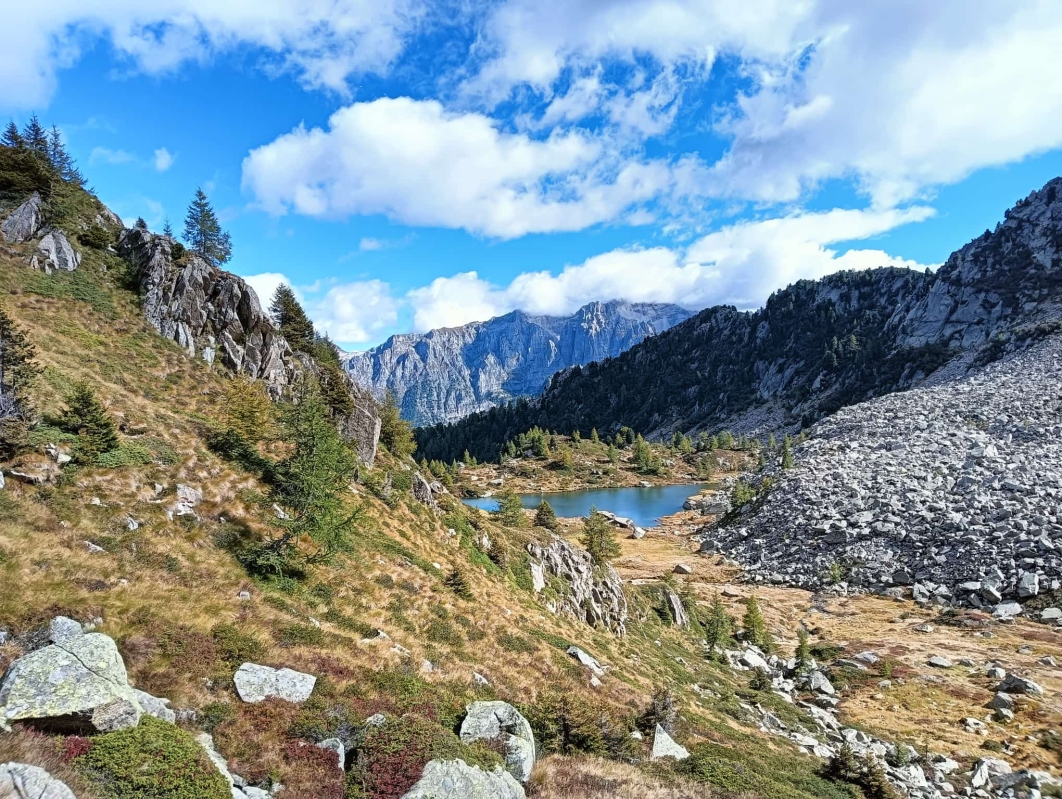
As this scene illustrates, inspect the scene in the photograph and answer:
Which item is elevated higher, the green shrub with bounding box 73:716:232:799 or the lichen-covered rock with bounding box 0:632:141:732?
the lichen-covered rock with bounding box 0:632:141:732

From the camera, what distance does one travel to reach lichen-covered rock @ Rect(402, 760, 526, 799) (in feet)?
34.7

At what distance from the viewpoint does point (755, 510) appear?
76.2 m

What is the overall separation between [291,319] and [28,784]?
50.8 metres

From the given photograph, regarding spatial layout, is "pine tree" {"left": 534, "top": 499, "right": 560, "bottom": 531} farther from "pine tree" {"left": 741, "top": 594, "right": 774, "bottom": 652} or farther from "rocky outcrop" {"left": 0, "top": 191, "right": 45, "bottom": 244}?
"rocky outcrop" {"left": 0, "top": 191, "right": 45, "bottom": 244}

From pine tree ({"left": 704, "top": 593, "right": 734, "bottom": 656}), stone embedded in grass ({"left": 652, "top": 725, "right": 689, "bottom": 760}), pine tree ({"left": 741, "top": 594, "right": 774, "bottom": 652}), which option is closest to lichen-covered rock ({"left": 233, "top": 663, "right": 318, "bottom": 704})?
stone embedded in grass ({"left": 652, "top": 725, "right": 689, "bottom": 760})

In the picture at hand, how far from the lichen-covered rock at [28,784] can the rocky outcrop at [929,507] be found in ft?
194

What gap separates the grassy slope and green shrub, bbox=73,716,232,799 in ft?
7.32

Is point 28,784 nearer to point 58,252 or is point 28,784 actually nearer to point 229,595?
point 229,595

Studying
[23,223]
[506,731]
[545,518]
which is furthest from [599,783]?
[23,223]

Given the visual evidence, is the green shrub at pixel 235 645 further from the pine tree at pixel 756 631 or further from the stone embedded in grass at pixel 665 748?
the pine tree at pixel 756 631

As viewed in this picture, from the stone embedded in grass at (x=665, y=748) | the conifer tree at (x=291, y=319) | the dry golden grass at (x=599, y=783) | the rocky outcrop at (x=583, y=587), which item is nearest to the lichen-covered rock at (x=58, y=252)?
the conifer tree at (x=291, y=319)

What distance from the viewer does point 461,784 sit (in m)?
10.9

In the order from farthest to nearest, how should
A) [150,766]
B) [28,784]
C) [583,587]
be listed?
1. [583,587]
2. [150,766]
3. [28,784]

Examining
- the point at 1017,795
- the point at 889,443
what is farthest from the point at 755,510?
the point at 1017,795
